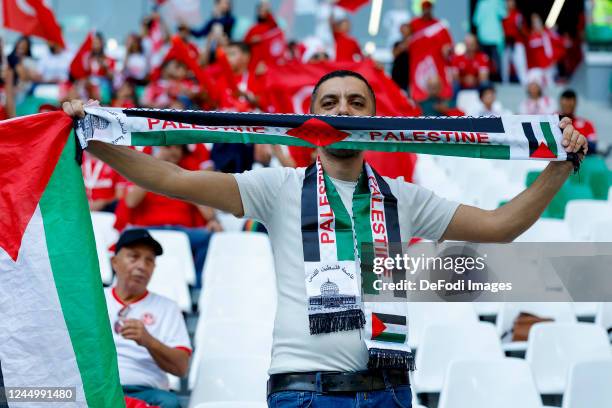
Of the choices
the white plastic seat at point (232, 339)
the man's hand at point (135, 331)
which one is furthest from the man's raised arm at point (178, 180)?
the white plastic seat at point (232, 339)

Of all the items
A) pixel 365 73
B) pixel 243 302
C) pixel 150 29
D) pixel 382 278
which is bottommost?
pixel 382 278

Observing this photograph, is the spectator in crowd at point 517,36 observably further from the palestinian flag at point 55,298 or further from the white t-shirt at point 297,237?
the palestinian flag at point 55,298

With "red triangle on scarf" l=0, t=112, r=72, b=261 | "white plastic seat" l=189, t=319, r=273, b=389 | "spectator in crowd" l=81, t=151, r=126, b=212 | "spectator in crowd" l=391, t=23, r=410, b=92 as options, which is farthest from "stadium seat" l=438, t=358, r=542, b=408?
"spectator in crowd" l=391, t=23, r=410, b=92

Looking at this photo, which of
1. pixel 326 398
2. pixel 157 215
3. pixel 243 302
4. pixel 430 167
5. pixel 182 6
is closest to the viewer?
pixel 326 398

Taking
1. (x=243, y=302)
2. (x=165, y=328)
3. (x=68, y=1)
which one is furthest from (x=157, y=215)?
(x=68, y=1)

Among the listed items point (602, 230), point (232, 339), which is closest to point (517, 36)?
point (602, 230)

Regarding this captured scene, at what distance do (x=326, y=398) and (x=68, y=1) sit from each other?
18.7m

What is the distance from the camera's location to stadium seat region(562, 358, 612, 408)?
466 centimetres

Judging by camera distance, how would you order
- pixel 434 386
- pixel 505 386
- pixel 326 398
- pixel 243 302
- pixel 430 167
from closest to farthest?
1. pixel 326 398
2. pixel 505 386
3. pixel 434 386
4. pixel 243 302
5. pixel 430 167

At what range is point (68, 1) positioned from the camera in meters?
20.3

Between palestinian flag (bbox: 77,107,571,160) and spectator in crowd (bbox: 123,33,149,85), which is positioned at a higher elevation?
spectator in crowd (bbox: 123,33,149,85)

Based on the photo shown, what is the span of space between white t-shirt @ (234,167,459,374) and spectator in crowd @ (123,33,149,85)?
12567mm

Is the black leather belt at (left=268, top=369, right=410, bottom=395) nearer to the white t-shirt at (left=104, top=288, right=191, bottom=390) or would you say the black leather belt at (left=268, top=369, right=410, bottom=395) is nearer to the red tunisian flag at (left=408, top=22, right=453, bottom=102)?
the white t-shirt at (left=104, top=288, right=191, bottom=390)

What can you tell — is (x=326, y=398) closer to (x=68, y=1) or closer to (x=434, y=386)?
(x=434, y=386)
